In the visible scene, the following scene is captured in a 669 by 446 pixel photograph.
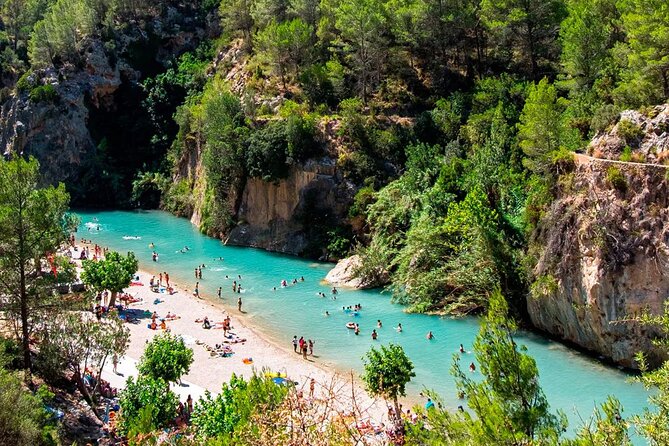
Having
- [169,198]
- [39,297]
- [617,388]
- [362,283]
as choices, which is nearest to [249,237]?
[362,283]

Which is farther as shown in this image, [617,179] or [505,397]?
[617,179]

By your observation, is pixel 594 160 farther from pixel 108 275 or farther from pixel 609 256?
pixel 108 275

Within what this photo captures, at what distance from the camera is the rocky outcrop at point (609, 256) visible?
2755 cm

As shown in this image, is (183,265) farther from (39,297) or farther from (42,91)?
(42,91)

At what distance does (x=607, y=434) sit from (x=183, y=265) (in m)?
43.3

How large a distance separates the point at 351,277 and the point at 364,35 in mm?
21916

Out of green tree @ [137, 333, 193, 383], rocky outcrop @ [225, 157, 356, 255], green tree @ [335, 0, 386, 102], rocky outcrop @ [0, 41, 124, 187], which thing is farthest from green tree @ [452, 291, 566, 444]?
rocky outcrop @ [0, 41, 124, 187]

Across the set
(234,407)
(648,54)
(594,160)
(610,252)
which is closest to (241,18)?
(648,54)

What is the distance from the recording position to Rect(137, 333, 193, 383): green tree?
2634 cm

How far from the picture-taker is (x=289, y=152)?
170ft

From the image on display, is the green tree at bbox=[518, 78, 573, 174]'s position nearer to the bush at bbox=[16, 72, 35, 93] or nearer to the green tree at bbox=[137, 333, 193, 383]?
the green tree at bbox=[137, 333, 193, 383]

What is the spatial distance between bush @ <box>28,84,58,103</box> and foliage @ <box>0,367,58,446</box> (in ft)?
198

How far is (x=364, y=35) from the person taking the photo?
53875 mm

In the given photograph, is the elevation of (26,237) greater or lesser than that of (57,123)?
lesser
